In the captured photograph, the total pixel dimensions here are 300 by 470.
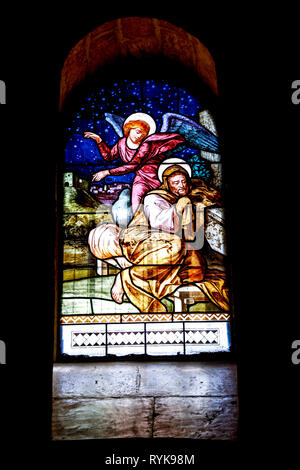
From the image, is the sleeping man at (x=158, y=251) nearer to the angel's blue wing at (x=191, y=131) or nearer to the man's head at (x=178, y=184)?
the man's head at (x=178, y=184)

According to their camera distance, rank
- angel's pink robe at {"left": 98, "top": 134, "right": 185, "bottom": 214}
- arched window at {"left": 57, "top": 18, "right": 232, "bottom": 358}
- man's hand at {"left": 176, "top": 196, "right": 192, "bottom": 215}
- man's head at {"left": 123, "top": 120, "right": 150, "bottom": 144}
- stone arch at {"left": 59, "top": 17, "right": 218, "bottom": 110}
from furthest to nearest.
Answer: man's head at {"left": 123, "top": 120, "right": 150, "bottom": 144} → angel's pink robe at {"left": 98, "top": 134, "right": 185, "bottom": 214} → man's hand at {"left": 176, "top": 196, "right": 192, "bottom": 215} → arched window at {"left": 57, "top": 18, "right": 232, "bottom": 358} → stone arch at {"left": 59, "top": 17, "right": 218, "bottom": 110}

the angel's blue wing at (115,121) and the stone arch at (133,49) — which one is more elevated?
the stone arch at (133,49)

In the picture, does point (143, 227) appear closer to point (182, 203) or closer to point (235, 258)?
point (182, 203)

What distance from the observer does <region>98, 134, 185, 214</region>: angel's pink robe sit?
4285mm

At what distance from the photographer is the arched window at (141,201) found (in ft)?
12.8

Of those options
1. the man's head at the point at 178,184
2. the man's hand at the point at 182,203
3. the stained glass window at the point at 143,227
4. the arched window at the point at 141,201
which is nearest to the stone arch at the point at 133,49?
the arched window at the point at 141,201

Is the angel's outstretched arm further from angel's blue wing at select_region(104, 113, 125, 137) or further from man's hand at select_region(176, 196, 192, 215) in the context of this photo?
man's hand at select_region(176, 196, 192, 215)

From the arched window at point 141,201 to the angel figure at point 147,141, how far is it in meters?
0.01

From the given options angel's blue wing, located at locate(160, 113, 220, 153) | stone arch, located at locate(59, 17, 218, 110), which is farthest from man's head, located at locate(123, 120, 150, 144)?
stone arch, located at locate(59, 17, 218, 110)

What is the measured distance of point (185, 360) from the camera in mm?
3793

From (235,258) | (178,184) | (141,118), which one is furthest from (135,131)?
(235,258)

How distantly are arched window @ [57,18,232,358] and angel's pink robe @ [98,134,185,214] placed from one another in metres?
0.01
